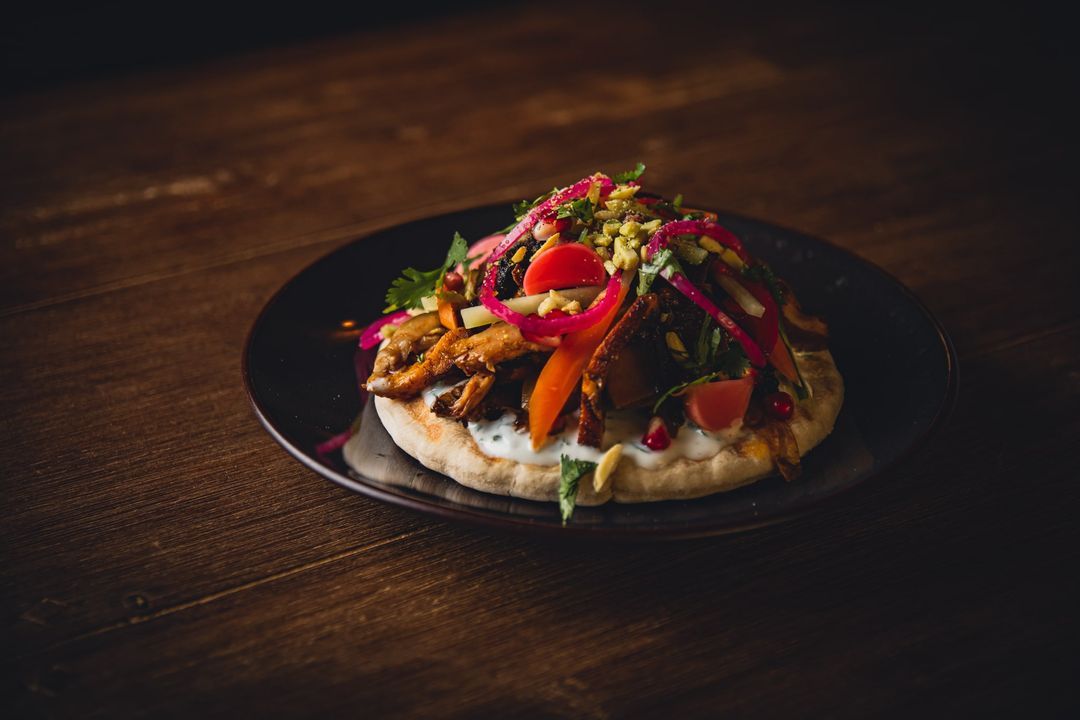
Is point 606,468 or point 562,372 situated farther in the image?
point 562,372

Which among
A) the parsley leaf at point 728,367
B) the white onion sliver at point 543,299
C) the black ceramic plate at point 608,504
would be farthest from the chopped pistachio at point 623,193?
the black ceramic plate at point 608,504

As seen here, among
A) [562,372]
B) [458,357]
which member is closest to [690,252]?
[562,372]

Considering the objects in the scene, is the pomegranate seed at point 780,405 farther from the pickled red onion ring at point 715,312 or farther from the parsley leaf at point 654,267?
the parsley leaf at point 654,267

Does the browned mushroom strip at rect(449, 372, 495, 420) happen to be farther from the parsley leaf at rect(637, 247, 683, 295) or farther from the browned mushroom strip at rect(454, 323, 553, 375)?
the parsley leaf at rect(637, 247, 683, 295)

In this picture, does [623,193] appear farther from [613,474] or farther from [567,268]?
[613,474]

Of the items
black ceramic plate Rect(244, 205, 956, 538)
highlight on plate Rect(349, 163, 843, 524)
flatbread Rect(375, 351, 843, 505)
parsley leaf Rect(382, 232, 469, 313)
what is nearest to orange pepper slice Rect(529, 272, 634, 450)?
highlight on plate Rect(349, 163, 843, 524)
